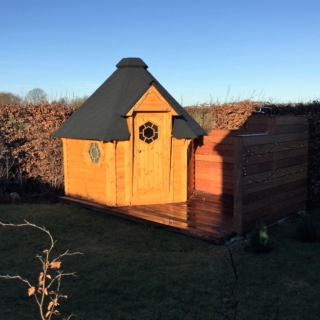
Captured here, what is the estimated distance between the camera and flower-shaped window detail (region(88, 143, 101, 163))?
9172 mm

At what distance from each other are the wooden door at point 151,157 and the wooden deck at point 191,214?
0.35 m

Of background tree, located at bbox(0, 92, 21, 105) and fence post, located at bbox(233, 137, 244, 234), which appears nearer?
fence post, located at bbox(233, 137, 244, 234)

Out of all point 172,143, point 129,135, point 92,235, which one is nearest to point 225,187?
point 172,143

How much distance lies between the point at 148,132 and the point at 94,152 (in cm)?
145


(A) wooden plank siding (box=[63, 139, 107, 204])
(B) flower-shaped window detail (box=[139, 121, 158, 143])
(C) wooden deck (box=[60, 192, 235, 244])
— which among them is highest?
(B) flower-shaped window detail (box=[139, 121, 158, 143])

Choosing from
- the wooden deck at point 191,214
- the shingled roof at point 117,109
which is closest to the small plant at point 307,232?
the wooden deck at point 191,214

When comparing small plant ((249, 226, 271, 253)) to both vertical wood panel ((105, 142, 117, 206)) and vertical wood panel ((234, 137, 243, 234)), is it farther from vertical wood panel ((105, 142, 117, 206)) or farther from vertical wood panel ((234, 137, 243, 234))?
vertical wood panel ((105, 142, 117, 206))

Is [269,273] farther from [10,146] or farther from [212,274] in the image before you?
[10,146]

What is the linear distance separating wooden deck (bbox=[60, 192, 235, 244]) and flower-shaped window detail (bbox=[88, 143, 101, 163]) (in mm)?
1135

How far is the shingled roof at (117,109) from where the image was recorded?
881cm

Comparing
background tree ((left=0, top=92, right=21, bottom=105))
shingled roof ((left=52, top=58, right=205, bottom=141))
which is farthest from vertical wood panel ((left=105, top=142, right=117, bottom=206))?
background tree ((left=0, top=92, right=21, bottom=105))

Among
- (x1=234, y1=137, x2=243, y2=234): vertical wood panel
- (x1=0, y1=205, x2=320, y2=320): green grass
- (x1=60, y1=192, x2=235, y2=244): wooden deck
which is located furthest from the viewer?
(x1=60, y1=192, x2=235, y2=244): wooden deck

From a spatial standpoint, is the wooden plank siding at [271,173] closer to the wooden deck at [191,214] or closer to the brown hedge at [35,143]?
the wooden deck at [191,214]

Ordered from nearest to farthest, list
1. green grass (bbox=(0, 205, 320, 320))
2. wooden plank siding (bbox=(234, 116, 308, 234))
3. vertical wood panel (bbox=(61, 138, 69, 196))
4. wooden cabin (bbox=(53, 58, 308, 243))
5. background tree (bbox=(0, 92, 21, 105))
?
green grass (bbox=(0, 205, 320, 320))
wooden plank siding (bbox=(234, 116, 308, 234))
wooden cabin (bbox=(53, 58, 308, 243))
vertical wood panel (bbox=(61, 138, 69, 196))
background tree (bbox=(0, 92, 21, 105))
